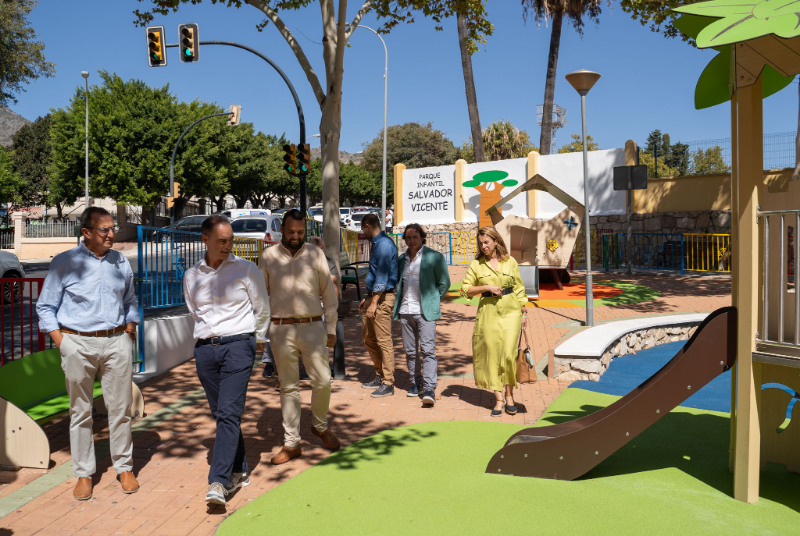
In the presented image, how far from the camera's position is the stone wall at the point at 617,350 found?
7480 millimetres

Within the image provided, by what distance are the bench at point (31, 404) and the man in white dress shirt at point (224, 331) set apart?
1520 millimetres

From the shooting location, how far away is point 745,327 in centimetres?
391

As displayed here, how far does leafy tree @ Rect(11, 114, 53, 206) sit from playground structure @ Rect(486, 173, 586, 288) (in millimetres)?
54063

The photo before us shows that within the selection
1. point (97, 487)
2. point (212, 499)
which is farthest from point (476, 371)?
point (97, 487)

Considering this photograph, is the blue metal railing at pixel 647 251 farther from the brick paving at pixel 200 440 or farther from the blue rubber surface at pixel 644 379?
the brick paving at pixel 200 440

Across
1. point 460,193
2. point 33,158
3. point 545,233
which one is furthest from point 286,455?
point 33,158

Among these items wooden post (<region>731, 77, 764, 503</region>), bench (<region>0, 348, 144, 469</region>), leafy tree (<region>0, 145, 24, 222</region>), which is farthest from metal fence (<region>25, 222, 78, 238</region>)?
wooden post (<region>731, 77, 764, 503</region>)

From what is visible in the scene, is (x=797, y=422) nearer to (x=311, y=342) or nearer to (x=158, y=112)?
(x=311, y=342)

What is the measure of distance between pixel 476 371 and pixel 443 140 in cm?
6605

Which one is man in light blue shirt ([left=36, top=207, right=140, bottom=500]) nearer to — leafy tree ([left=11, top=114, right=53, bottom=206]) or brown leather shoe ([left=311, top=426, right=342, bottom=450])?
brown leather shoe ([left=311, top=426, right=342, bottom=450])

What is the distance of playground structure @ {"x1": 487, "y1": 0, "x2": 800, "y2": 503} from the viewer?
3715mm

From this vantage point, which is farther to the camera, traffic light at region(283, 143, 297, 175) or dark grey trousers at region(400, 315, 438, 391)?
traffic light at region(283, 143, 297, 175)

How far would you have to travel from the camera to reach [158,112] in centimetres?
4075

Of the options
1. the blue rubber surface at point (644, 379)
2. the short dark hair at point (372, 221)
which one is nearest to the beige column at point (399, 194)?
the blue rubber surface at point (644, 379)
